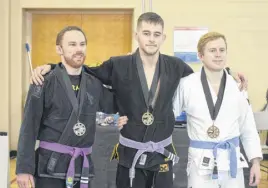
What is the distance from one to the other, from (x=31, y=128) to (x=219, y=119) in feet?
3.84

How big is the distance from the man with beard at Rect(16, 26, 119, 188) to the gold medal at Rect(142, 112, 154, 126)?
1.07 ft

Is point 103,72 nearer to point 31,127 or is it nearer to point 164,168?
point 31,127

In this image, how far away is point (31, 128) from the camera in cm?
213

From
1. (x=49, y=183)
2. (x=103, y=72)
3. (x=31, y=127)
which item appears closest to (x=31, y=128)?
(x=31, y=127)

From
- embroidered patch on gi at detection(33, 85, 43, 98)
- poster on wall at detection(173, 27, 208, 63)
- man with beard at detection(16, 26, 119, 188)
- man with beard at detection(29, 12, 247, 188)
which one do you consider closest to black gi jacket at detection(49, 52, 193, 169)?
man with beard at detection(29, 12, 247, 188)

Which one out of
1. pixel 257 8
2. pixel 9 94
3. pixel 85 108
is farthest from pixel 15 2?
pixel 85 108

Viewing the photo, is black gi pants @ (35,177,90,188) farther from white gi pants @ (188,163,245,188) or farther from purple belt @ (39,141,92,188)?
white gi pants @ (188,163,245,188)

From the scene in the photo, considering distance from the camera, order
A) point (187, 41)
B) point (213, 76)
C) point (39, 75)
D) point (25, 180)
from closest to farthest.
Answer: point (25, 180) → point (39, 75) → point (213, 76) → point (187, 41)

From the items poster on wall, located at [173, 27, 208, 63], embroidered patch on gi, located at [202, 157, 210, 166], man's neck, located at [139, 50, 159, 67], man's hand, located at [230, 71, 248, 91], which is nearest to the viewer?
embroidered patch on gi, located at [202, 157, 210, 166]

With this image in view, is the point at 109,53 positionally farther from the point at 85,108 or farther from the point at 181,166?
the point at 85,108

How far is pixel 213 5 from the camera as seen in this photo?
5.73 metres

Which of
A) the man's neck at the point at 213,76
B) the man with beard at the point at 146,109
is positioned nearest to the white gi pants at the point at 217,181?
the man with beard at the point at 146,109

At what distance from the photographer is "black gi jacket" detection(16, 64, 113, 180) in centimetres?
211

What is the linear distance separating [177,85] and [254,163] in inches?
28.9
